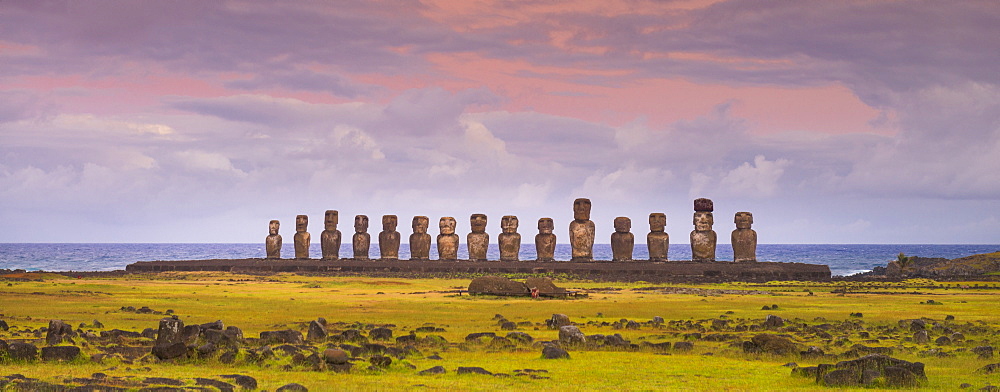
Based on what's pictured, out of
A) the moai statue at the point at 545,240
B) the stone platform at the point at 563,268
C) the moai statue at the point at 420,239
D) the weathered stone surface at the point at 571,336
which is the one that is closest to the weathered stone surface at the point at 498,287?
the stone platform at the point at 563,268

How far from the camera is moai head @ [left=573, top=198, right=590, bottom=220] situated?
65.3 meters

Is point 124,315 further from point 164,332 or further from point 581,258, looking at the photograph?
point 581,258

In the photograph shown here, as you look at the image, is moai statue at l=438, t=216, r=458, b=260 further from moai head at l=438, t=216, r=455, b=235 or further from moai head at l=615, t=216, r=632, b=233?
moai head at l=615, t=216, r=632, b=233

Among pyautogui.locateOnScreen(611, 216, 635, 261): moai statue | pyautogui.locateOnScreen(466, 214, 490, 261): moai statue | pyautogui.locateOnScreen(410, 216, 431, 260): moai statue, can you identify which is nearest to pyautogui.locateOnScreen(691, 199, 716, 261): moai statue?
pyautogui.locateOnScreen(611, 216, 635, 261): moai statue

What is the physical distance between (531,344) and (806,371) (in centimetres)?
696

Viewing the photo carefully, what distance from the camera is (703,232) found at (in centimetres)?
6297

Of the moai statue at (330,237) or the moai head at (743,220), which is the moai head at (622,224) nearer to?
the moai head at (743,220)

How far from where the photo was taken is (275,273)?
65312 millimetres

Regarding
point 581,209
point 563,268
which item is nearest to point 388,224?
point 581,209

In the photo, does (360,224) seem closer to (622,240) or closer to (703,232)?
(622,240)

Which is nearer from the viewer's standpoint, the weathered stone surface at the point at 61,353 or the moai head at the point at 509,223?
the weathered stone surface at the point at 61,353

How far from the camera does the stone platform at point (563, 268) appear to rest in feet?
190

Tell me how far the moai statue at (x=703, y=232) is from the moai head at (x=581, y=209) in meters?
6.67

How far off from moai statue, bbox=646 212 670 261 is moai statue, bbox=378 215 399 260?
55.4 ft
